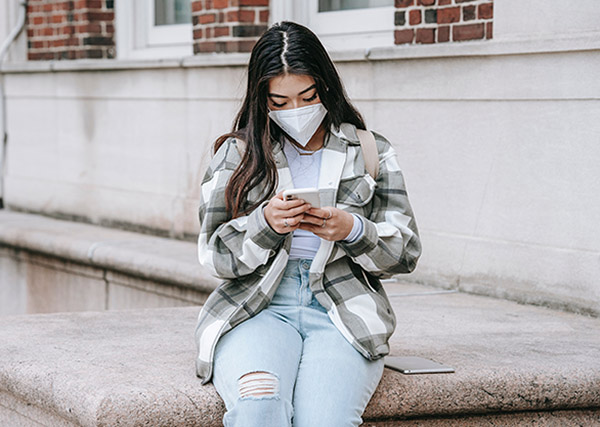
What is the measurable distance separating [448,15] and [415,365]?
95.1 inches

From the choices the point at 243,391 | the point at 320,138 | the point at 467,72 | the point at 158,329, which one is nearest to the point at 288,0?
the point at 467,72

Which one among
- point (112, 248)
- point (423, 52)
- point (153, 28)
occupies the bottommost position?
point (112, 248)

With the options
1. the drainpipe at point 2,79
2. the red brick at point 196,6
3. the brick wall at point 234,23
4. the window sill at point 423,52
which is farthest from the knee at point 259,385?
the drainpipe at point 2,79

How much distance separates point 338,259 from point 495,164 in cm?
229

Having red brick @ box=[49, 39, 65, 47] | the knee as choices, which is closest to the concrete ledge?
the knee

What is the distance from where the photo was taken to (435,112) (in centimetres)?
557

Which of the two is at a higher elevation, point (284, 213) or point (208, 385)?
point (284, 213)

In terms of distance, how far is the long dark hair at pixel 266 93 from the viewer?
10.3ft

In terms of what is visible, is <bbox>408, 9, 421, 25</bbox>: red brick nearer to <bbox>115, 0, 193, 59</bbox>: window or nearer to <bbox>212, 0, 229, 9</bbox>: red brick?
<bbox>212, 0, 229, 9</bbox>: red brick

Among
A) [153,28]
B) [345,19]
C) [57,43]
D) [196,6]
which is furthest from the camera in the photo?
[57,43]

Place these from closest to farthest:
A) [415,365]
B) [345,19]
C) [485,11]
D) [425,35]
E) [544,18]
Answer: [415,365]
[544,18]
[485,11]
[425,35]
[345,19]

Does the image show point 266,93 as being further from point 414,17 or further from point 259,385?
point 414,17

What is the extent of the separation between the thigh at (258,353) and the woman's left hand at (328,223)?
1.10 ft

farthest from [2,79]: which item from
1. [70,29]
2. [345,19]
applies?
[345,19]
